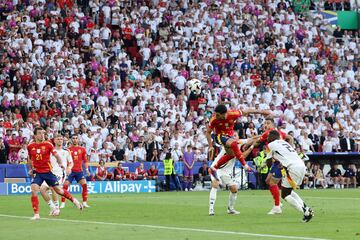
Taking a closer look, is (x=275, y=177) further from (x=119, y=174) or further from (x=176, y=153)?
(x=176, y=153)

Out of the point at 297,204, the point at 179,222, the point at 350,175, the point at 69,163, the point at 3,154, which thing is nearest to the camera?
the point at 297,204

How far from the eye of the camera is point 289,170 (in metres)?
19.7

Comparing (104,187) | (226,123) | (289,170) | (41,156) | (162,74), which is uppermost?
(162,74)

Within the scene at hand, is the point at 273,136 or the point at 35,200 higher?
the point at 273,136

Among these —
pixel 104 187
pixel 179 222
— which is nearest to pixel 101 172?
pixel 104 187

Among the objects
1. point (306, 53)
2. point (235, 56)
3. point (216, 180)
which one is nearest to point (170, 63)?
point (235, 56)

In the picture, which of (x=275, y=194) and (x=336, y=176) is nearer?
(x=275, y=194)

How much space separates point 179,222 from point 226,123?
2945mm

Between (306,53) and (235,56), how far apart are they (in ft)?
15.0

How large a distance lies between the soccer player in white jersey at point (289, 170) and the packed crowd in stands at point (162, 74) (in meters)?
18.9

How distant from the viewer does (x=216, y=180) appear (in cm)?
2269

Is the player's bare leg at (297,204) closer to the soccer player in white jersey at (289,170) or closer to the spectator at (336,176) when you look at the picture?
the soccer player in white jersey at (289,170)

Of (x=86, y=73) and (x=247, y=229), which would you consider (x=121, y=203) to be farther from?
(x=86, y=73)

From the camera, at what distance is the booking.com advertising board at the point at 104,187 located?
37781mm
